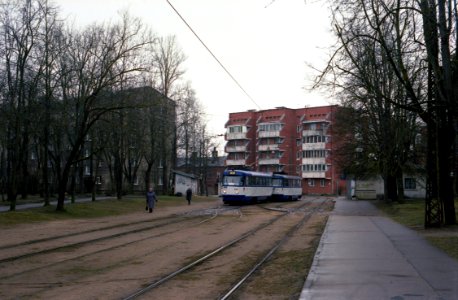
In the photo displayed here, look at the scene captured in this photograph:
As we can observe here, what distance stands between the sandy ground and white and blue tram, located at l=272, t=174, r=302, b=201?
3007 centimetres

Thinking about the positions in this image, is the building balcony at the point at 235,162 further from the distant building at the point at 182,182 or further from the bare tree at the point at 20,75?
the bare tree at the point at 20,75

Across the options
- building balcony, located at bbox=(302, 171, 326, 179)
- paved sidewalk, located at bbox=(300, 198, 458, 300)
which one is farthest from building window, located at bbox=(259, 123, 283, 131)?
paved sidewalk, located at bbox=(300, 198, 458, 300)

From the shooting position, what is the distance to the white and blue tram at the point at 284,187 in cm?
5416

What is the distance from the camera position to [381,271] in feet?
33.9

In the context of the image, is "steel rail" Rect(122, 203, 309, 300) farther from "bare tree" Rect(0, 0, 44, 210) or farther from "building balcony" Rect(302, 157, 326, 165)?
"building balcony" Rect(302, 157, 326, 165)

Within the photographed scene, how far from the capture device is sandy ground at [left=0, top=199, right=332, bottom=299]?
9406 millimetres

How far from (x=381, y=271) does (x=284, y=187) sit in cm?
4626

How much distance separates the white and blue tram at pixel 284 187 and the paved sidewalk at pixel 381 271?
37348mm

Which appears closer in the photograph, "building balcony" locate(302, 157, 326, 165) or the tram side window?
the tram side window

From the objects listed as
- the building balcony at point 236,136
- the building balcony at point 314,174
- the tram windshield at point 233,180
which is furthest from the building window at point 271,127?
the tram windshield at point 233,180

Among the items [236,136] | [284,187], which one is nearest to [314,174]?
[236,136]

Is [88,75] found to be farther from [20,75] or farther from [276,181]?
[276,181]

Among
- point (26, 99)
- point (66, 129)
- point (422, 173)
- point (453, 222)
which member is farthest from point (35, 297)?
point (422, 173)

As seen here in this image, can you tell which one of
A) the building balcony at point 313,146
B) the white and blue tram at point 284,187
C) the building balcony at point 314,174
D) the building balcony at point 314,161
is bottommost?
the white and blue tram at point 284,187
